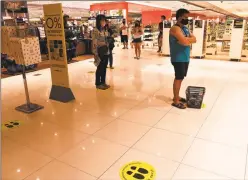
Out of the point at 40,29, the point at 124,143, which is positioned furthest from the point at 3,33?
the point at 40,29

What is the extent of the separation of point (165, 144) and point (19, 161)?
1687mm

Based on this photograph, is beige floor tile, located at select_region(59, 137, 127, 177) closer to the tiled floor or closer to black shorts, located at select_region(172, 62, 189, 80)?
the tiled floor

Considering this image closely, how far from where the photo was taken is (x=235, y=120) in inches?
130

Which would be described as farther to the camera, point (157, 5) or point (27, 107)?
point (157, 5)

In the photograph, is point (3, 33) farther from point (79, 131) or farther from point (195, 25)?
point (195, 25)

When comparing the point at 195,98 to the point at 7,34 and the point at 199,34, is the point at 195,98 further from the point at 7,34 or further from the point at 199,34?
the point at 199,34

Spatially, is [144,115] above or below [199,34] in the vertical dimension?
below

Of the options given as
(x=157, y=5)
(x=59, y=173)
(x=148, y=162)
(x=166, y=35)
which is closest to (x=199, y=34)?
(x=166, y=35)

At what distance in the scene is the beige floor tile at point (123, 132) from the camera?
283cm

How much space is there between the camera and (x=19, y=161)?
2.44m

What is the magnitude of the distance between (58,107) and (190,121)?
227 centimetres

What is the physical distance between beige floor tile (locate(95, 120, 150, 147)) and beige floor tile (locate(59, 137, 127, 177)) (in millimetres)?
116

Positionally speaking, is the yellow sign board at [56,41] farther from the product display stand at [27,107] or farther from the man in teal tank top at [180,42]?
the man in teal tank top at [180,42]

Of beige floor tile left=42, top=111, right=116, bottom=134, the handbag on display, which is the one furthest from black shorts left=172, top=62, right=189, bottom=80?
the handbag on display
